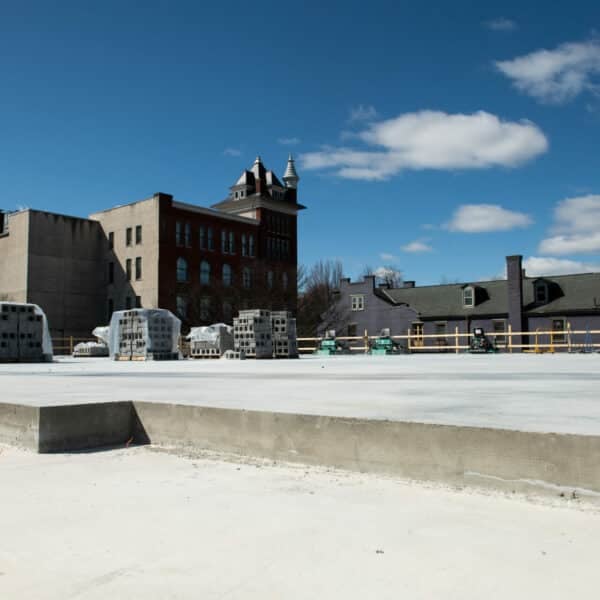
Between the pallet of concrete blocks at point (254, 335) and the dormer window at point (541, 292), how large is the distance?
28837mm

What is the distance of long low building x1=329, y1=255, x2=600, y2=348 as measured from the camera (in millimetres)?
50500

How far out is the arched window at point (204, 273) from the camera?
66.7 m

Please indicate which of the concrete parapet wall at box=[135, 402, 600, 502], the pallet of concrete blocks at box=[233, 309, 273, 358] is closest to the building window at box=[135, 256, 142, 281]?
the pallet of concrete blocks at box=[233, 309, 273, 358]

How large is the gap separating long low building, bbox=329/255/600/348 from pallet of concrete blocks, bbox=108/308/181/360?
19.8m

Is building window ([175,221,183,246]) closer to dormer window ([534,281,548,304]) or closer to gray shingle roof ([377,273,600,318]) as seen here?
gray shingle roof ([377,273,600,318])

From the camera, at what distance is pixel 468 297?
56.9m

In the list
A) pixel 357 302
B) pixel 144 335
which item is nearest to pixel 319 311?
pixel 357 302

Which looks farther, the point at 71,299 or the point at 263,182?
the point at 263,182

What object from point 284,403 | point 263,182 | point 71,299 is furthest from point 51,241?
point 284,403

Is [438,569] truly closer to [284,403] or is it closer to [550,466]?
[550,466]

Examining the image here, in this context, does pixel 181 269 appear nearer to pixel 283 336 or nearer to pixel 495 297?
pixel 495 297

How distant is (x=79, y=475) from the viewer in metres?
5.57

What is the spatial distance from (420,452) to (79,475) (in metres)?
2.91

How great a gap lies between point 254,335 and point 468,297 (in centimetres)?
3013
